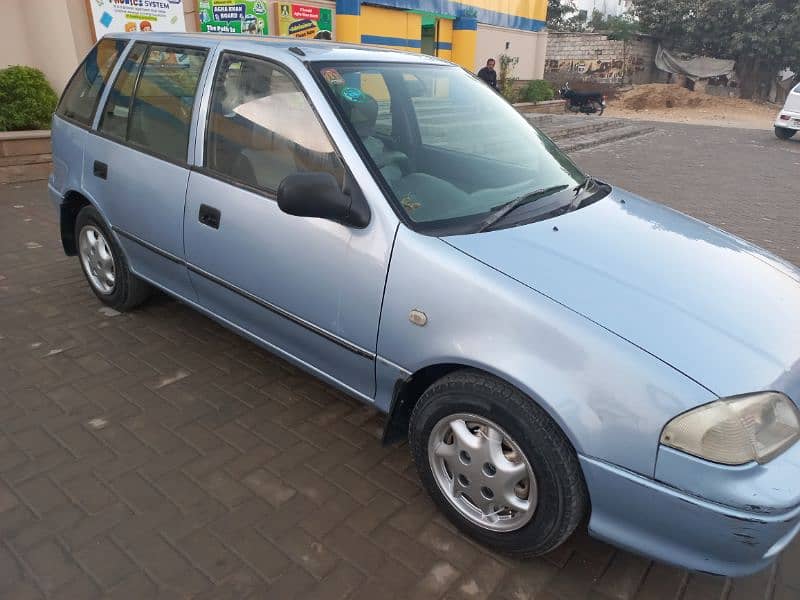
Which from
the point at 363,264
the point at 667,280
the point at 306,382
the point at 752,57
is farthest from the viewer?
the point at 752,57

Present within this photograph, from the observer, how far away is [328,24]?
13.3 meters

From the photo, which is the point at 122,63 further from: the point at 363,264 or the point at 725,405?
the point at 725,405

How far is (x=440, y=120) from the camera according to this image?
327cm

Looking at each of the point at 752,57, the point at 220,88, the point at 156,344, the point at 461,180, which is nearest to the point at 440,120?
the point at 461,180

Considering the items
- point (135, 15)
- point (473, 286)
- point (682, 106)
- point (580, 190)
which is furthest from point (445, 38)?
point (473, 286)

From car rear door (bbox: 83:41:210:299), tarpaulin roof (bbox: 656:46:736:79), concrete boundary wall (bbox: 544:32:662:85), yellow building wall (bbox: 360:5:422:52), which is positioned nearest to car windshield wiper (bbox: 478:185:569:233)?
car rear door (bbox: 83:41:210:299)

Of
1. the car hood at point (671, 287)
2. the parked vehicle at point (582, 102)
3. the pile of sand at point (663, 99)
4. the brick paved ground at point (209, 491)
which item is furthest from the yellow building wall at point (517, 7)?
the car hood at point (671, 287)

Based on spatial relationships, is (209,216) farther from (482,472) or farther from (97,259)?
(482,472)

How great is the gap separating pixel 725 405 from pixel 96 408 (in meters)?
2.90

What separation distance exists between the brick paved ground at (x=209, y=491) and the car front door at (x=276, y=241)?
443 mm

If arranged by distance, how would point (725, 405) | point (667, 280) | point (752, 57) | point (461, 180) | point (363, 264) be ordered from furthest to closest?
point (752, 57), point (461, 180), point (363, 264), point (667, 280), point (725, 405)

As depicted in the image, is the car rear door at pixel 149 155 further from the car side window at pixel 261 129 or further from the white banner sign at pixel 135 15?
the white banner sign at pixel 135 15

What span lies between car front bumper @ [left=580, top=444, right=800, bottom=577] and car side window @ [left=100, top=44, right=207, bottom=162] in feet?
8.59

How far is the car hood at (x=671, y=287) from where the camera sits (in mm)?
1947
